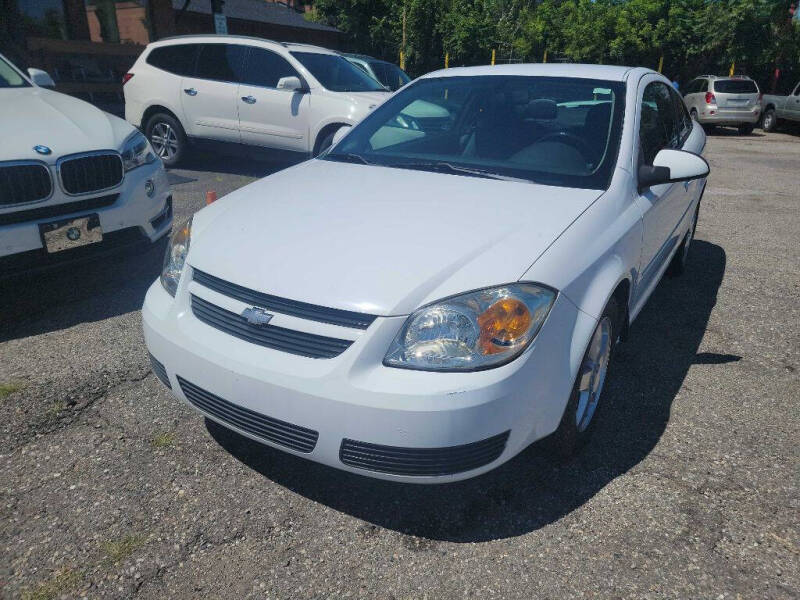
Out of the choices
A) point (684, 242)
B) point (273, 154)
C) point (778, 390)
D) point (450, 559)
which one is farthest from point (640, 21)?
point (450, 559)

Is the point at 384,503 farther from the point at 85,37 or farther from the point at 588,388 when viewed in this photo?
the point at 85,37

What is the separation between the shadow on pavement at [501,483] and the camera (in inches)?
91.6

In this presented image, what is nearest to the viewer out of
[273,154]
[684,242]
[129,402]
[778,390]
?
[129,402]

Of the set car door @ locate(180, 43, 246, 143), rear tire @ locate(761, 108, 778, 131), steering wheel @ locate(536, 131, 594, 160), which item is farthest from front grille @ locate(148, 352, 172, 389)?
rear tire @ locate(761, 108, 778, 131)

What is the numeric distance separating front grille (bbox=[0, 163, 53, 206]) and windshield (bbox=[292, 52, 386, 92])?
4.83 meters

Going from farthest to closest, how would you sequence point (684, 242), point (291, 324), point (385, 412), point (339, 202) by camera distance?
1. point (684, 242)
2. point (339, 202)
3. point (291, 324)
4. point (385, 412)

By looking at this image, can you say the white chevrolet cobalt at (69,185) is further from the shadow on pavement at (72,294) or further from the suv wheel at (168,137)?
the suv wheel at (168,137)

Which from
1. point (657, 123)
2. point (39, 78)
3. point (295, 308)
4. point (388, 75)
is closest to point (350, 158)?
point (295, 308)

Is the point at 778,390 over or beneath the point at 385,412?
beneath

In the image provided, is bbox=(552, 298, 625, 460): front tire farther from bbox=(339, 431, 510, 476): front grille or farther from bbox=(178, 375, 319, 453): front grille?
bbox=(178, 375, 319, 453): front grille

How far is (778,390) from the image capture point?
3336mm

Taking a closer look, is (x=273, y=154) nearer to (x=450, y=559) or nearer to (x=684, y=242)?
(x=684, y=242)

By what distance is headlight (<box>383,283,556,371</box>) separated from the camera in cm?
200

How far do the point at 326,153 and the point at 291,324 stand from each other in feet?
5.86
